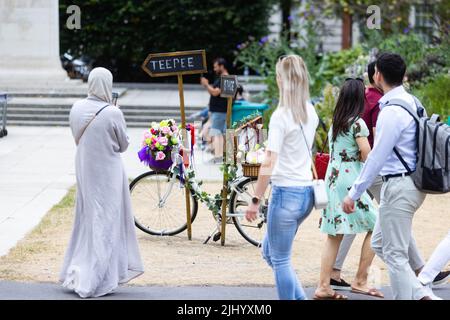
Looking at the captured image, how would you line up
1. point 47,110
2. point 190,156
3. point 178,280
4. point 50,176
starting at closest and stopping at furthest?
point 178,280 < point 190,156 < point 50,176 < point 47,110

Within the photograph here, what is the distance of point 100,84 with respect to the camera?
757 cm

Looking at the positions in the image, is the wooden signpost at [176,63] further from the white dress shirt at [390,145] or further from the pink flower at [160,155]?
the white dress shirt at [390,145]

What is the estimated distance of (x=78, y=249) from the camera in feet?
25.3

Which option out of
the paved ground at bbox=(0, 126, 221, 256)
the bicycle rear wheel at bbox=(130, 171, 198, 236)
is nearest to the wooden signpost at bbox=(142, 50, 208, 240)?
the bicycle rear wheel at bbox=(130, 171, 198, 236)

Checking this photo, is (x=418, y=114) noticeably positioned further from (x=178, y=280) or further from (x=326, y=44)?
(x=326, y=44)

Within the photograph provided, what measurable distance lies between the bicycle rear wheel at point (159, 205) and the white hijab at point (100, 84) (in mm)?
2334

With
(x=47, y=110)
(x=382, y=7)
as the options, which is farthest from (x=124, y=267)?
(x=382, y=7)

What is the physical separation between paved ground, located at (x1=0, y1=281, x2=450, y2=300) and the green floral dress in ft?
1.82

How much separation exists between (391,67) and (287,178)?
3.44 feet

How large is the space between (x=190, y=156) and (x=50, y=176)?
16.5 feet

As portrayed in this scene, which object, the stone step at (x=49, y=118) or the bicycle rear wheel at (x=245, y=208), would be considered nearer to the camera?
the bicycle rear wheel at (x=245, y=208)

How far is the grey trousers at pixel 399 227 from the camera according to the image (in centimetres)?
666

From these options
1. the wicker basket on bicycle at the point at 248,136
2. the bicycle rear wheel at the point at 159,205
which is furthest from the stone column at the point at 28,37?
the wicker basket on bicycle at the point at 248,136

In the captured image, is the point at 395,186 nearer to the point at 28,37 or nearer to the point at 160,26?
the point at 28,37
